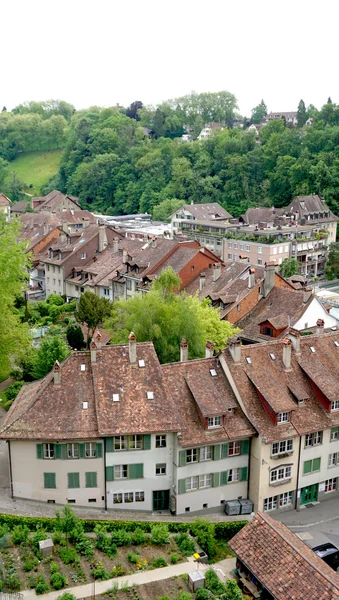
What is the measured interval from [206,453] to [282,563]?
9.07 meters

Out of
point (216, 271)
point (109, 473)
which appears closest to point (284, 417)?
point (109, 473)

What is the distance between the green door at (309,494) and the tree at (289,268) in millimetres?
64662

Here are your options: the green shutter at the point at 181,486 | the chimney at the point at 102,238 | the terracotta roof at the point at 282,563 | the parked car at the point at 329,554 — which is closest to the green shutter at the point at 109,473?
the green shutter at the point at 181,486

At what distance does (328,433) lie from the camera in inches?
1542

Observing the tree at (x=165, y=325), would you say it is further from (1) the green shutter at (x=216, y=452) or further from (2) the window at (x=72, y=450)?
(2) the window at (x=72, y=450)

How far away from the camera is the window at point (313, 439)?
3833 cm

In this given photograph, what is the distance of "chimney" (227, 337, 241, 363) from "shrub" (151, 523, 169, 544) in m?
11.2

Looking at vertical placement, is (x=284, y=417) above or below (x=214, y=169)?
below

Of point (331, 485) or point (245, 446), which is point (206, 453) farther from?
point (331, 485)

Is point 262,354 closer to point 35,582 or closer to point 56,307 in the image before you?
point 35,582

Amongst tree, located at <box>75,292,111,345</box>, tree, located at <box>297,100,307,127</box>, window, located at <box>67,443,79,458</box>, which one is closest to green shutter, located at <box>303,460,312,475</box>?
window, located at <box>67,443,79,458</box>

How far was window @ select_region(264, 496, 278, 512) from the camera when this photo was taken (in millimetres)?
37781

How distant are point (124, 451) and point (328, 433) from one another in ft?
43.3

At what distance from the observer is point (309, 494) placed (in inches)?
1544
